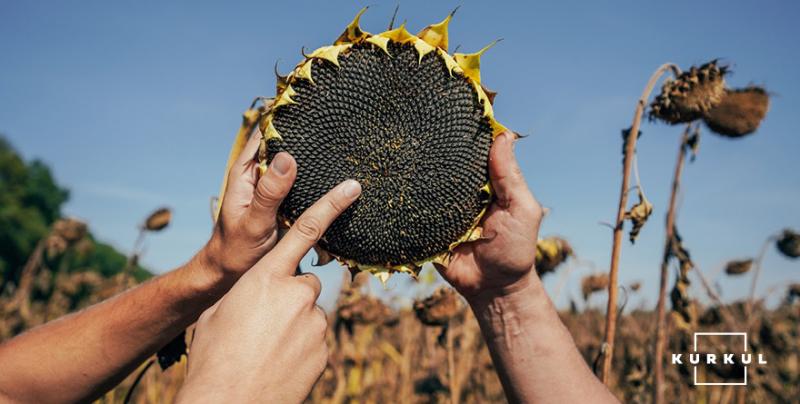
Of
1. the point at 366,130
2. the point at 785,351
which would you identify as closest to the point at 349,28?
the point at 366,130

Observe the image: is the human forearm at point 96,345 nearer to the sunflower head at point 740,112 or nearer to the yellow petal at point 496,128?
the yellow petal at point 496,128

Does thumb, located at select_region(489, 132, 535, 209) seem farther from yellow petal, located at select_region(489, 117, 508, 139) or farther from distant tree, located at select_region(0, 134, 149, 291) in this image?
distant tree, located at select_region(0, 134, 149, 291)

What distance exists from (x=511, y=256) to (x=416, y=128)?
2.36ft

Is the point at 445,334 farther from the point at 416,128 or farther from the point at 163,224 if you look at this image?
the point at 163,224

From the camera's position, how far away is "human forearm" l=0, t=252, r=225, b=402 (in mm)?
3084

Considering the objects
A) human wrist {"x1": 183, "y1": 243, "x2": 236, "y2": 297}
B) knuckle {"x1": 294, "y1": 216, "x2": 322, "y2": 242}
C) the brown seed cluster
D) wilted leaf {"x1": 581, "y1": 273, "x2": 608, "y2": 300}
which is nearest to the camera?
knuckle {"x1": 294, "y1": 216, "x2": 322, "y2": 242}

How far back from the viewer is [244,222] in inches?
106

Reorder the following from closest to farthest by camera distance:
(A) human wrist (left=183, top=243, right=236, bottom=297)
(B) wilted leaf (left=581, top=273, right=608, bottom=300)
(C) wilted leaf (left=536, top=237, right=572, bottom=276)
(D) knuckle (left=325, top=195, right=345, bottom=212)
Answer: (D) knuckle (left=325, top=195, right=345, bottom=212)
(A) human wrist (left=183, top=243, right=236, bottom=297)
(C) wilted leaf (left=536, top=237, right=572, bottom=276)
(B) wilted leaf (left=581, top=273, right=608, bottom=300)

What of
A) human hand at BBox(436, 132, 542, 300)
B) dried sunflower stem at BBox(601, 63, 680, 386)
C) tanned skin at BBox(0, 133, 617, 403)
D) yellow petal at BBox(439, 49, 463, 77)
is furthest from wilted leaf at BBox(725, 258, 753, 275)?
yellow petal at BBox(439, 49, 463, 77)

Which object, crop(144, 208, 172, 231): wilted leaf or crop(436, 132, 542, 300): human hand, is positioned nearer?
crop(436, 132, 542, 300): human hand

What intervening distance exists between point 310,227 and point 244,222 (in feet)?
1.51

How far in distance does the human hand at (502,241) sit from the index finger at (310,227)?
24.5 inches

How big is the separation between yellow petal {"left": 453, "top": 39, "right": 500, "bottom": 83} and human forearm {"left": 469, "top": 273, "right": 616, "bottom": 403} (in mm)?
994

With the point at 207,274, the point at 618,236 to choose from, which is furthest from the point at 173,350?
the point at 618,236
